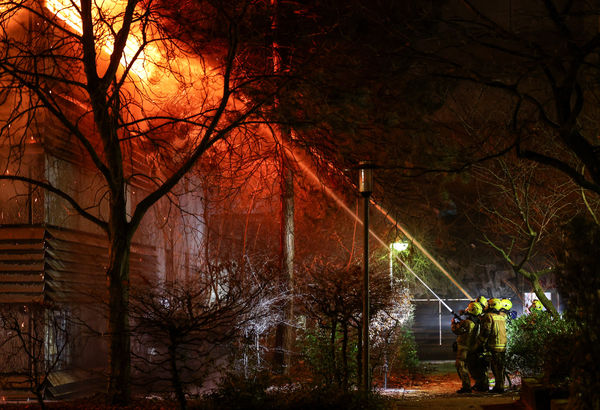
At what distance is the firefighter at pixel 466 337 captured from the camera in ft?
42.0

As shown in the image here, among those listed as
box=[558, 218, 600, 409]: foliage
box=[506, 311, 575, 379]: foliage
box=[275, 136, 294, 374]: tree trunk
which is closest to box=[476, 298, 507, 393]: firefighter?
box=[506, 311, 575, 379]: foliage

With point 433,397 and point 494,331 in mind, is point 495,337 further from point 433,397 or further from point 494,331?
point 433,397

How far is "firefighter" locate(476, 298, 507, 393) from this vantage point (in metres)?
12.4

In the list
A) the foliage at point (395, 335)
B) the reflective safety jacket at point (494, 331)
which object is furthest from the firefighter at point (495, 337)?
the foliage at point (395, 335)

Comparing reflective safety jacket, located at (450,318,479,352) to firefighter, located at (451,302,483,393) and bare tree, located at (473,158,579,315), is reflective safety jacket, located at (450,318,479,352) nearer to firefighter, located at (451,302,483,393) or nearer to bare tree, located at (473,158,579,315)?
firefighter, located at (451,302,483,393)

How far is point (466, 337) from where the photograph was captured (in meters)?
12.9

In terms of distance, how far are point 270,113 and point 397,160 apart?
2904 mm

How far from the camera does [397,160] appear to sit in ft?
40.2

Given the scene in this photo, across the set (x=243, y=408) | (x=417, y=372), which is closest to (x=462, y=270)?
(x=417, y=372)

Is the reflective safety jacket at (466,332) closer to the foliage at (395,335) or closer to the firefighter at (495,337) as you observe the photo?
the firefighter at (495,337)

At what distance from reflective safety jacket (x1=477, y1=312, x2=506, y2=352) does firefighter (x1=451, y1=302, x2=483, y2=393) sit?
279mm

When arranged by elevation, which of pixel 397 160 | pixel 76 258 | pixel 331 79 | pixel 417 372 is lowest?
pixel 417 372

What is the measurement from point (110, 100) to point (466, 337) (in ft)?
28.3

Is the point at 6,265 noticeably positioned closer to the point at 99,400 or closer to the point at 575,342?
the point at 99,400
